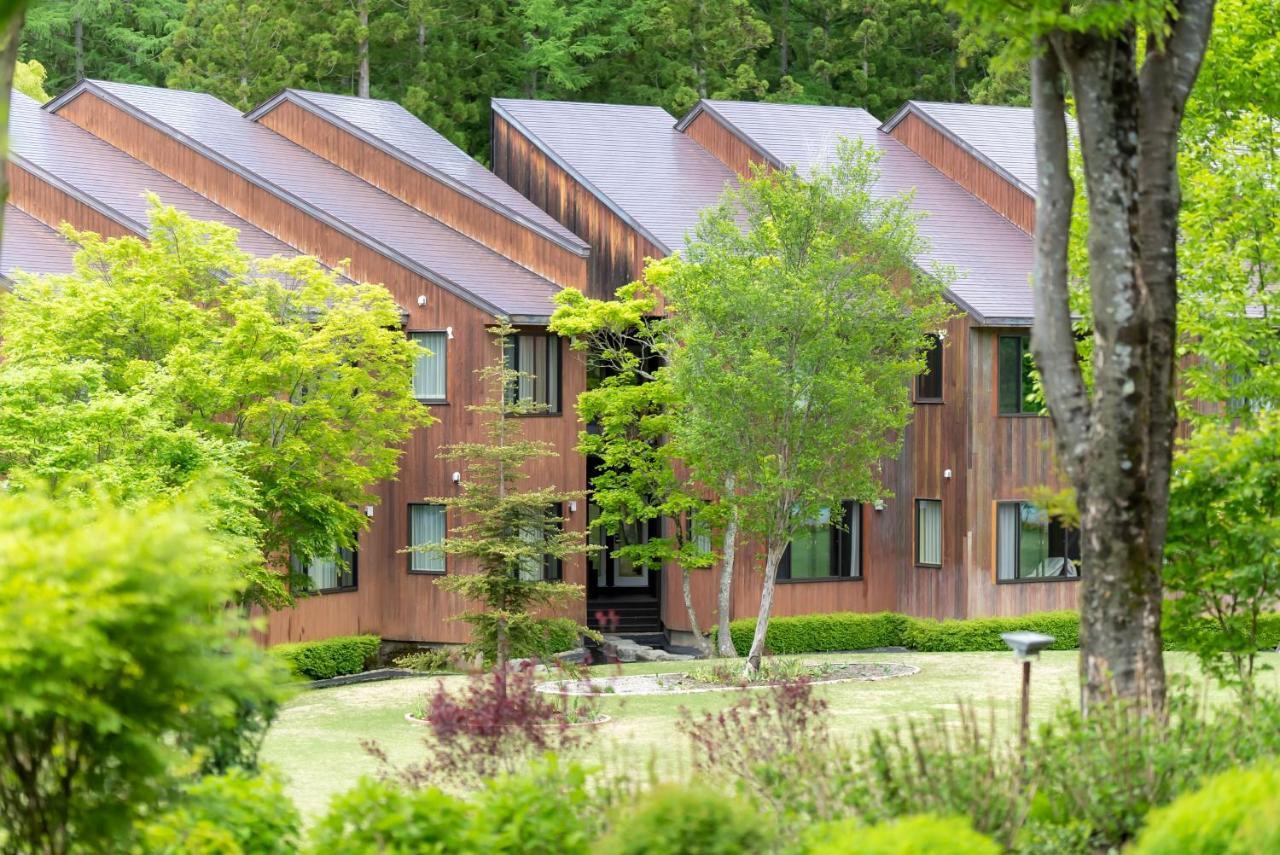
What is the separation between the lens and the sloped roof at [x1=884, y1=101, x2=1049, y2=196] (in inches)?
1352

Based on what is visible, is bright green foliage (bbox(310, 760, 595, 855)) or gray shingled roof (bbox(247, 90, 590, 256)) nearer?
bright green foliage (bbox(310, 760, 595, 855))

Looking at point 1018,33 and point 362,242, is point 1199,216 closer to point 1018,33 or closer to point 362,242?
point 1018,33

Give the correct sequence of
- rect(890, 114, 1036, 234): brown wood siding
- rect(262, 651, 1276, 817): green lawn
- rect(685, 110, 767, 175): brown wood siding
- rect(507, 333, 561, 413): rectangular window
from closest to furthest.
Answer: rect(262, 651, 1276, 817): green lawn → rect(507, 333, 561, 413): rectangular window → rect(890, 114, 1036, 234): brown wood siding → rect(685, 110, 767, 175): brown wood siding

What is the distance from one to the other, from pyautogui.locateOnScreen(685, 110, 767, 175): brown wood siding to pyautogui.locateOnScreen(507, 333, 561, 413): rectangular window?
6364mm

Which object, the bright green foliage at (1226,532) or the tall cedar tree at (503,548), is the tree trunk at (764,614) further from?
the bright green foliage at (1226,532)

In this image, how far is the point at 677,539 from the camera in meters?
30.2

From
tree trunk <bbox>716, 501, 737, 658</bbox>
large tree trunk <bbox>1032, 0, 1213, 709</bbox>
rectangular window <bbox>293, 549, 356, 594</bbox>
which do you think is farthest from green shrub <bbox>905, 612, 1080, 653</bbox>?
large tree trunk <bbox>1032, 0, 1213, 709</bbox>

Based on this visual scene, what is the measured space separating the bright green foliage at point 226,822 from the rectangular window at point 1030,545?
23481 millimetres

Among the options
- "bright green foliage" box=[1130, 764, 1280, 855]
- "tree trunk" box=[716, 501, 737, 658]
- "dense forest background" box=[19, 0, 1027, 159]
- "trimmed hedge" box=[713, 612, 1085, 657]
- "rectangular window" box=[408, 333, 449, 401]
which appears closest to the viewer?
"bright green foliage" box=[1130, 764, 1280, 855]

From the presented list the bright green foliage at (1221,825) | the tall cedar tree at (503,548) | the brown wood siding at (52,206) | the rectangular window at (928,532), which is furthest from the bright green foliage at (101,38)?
the bright green foliage at (1221,825)

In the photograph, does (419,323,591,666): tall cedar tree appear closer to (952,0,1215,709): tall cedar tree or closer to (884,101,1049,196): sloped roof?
(884,101,1049,196): sloped roof

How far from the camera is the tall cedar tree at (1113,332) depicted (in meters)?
11.5

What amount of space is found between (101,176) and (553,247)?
25.4ft

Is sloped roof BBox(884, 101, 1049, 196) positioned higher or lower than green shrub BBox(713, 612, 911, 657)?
higher
